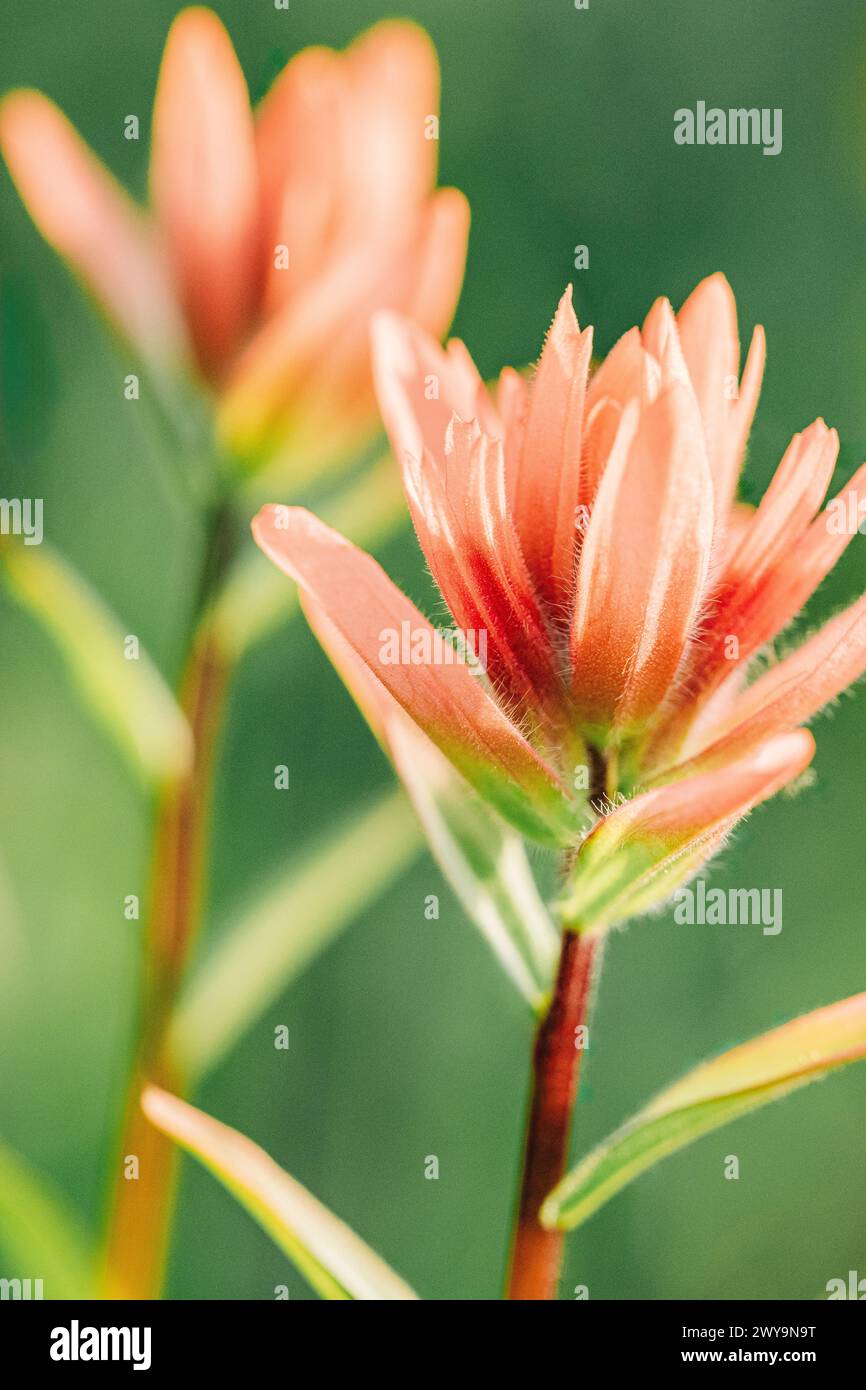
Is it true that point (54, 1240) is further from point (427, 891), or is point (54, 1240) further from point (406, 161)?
point (406, 161)

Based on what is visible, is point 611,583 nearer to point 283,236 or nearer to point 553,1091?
point 553,1091

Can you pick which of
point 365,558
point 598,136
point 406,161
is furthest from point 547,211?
point 365,558

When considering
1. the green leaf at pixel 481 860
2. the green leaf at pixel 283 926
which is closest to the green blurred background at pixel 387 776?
the green leaf at pixel 283 926

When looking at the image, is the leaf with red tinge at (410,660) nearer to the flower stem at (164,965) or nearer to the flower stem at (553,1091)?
the flower stem at (553,1091)

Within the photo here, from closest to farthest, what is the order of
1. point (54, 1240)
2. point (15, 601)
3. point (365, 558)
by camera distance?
point (365, 558)
point (54, 1240)
point (15, 601)

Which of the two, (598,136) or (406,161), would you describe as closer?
(406,161)

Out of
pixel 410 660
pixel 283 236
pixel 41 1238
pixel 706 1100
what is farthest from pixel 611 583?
pixel 41 1238
